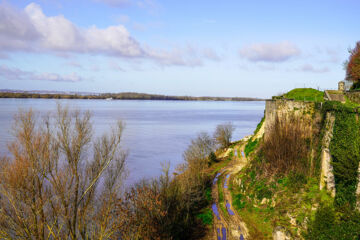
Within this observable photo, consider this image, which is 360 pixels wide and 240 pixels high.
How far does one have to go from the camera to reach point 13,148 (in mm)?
18141

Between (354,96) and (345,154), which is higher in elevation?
(354,96)

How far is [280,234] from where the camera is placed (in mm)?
19953

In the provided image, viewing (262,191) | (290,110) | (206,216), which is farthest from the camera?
(290,110)

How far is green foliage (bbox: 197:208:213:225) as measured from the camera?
81.9 ft

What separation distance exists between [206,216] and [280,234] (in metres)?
7.67

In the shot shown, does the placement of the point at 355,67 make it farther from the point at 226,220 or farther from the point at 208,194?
the point at 226,220

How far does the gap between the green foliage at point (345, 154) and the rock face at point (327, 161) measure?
0.48 meters

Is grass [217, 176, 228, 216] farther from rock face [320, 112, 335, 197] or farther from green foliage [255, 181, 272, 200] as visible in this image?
rock face [320, 112, 335, 197]

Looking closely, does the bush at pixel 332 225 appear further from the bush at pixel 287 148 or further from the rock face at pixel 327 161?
the bush at pixel 287 148

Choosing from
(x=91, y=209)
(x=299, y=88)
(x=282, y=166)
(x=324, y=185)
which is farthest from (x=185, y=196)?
(x=299, y=88)

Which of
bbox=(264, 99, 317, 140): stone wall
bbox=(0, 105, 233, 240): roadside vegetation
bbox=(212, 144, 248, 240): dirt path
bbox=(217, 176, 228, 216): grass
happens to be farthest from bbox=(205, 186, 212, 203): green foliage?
bbox=(264, 99, 317, 140): stone wall

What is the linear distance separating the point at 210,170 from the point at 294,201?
19.8 m

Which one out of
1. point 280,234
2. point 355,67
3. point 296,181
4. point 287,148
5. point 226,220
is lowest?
point 226,220

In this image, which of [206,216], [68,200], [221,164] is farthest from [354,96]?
[68,200]
